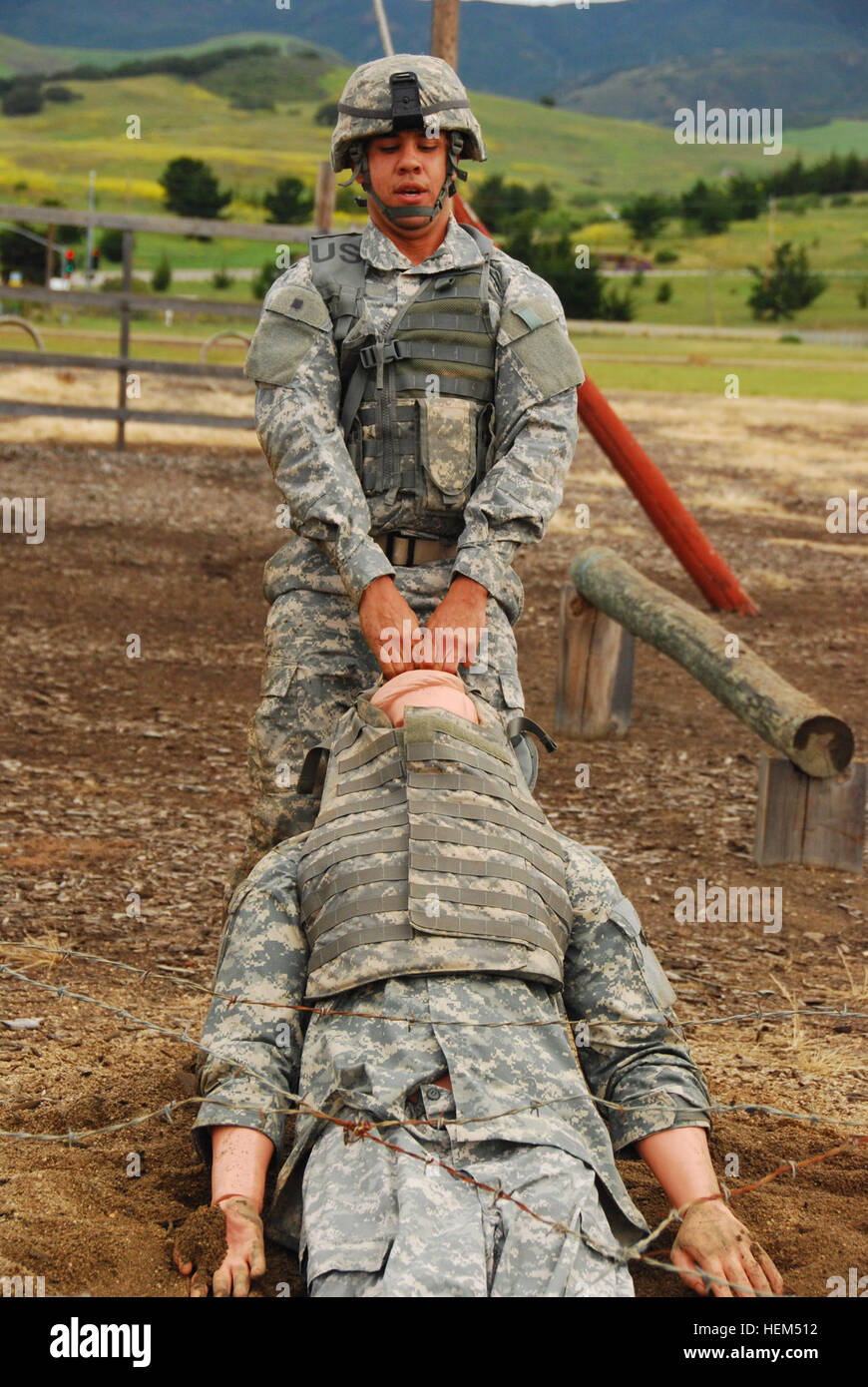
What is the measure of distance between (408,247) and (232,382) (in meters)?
23.5

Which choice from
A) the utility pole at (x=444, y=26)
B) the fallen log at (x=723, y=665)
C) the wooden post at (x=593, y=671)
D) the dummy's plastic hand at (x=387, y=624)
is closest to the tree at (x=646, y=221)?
the utility pole at (x=444, y=26)

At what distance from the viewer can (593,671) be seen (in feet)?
25.5

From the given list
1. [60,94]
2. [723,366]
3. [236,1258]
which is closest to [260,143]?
[60,94]

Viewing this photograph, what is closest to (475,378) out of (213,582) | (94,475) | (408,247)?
(408,247)

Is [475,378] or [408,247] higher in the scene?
[408,247]

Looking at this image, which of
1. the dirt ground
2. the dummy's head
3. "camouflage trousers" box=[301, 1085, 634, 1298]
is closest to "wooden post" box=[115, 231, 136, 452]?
the dirt ground

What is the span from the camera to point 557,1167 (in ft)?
9.14

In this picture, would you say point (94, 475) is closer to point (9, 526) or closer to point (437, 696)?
point (9, 526)

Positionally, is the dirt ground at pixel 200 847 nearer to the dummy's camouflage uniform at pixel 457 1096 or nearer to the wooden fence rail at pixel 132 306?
the dummy's camouflage uniform at pixel 457 1096

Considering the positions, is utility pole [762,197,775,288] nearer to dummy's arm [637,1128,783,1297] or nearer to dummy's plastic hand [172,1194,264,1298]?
dummy's arm [637,1128,783,1297]

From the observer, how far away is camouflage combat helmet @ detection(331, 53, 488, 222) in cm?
404

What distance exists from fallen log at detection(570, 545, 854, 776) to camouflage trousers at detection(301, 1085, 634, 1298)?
3170mm

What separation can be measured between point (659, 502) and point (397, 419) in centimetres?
586
